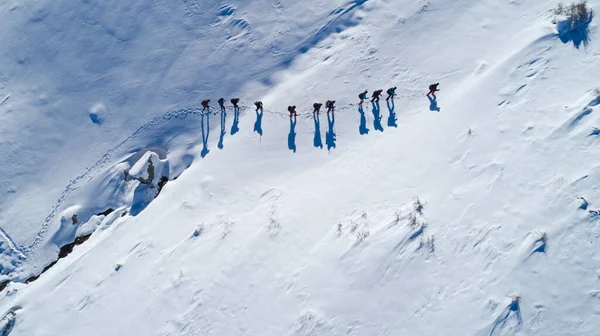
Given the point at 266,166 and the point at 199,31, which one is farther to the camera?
the point at 199,31

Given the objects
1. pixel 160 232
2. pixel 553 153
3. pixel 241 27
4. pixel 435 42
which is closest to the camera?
pixel 553 153

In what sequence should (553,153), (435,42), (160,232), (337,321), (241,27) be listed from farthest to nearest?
(241,27), (435,42), (160,232), (553,153), (337,321)

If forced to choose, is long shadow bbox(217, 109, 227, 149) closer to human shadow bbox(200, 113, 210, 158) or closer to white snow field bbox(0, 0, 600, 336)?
white snow field bbox(0, 0, 600, 336)

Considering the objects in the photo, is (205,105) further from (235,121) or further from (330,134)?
(330,134)

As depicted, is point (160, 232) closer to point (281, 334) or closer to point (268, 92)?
point (281, 334)

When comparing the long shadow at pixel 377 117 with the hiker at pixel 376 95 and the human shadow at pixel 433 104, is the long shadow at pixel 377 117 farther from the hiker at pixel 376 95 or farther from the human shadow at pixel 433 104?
the human shadow at pixel 433 104

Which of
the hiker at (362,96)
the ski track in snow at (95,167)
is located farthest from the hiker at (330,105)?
the ski track in snow at (95,167)

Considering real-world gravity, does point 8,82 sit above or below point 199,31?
below

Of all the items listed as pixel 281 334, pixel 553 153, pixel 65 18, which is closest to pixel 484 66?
pixel 553 153

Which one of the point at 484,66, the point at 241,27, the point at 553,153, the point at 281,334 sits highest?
the point at 241,27
